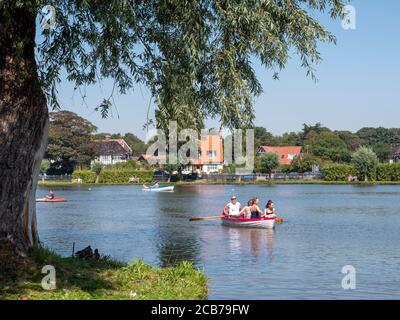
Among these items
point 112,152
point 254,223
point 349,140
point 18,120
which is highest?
point 349,140

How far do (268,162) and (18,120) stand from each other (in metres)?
107

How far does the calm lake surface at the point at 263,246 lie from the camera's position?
1861 cm

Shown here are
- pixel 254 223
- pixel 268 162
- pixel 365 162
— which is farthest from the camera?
pixel 268 162

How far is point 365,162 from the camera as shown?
4067 inches

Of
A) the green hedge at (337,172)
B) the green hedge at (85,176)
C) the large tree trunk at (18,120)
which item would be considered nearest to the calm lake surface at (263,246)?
the large tree trunk at (18,120)

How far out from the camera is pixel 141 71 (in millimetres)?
14391

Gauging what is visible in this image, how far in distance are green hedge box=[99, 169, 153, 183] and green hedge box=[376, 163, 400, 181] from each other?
41.6 meters

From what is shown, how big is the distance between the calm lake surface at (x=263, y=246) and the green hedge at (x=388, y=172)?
5631cm

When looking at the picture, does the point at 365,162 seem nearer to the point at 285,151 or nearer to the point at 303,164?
the point at 303,164

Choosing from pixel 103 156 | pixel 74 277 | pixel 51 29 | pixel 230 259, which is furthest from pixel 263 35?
pixel 103 156

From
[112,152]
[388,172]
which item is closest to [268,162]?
[388,172]

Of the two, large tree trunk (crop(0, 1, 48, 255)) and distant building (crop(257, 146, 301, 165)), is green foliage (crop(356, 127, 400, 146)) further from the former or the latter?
large tree trunk (crop(0, 1, 48, 255))

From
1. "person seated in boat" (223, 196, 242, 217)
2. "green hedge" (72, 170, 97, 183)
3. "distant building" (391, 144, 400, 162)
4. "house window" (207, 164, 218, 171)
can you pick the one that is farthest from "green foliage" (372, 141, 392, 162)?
"person seated in boat" (223, 196, 242, 217)

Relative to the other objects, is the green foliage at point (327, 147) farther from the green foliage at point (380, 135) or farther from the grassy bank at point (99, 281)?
the grassy bank at point (99, 281)
